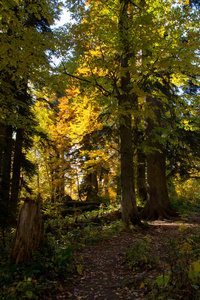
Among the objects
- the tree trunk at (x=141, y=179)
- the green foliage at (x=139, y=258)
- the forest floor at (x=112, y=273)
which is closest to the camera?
the forest floor at (x=112, y=273)

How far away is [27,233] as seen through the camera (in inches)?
162

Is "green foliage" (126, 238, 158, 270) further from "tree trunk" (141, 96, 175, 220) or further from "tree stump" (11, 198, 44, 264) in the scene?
"tree trunk" (141, 96, 175, 220)

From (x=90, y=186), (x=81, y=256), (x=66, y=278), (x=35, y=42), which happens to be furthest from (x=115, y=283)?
(x=90, y=186)

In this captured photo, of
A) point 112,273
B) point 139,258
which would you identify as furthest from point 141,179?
point 112,273

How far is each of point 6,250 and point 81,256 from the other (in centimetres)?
169

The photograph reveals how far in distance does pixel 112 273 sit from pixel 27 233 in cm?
189

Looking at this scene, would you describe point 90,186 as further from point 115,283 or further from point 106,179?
point 115,283

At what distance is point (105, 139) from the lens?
1074cm

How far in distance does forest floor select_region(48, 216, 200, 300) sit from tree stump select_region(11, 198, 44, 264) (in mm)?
943

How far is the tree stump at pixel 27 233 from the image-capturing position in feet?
12.9

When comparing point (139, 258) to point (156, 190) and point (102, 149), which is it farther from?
point (102, 149)

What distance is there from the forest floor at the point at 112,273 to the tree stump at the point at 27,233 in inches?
37.1

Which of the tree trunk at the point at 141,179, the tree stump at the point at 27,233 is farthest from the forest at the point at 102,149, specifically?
the tree trunk at the point at 141,179

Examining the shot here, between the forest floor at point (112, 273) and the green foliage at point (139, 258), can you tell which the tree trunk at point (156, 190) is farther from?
the green foliage at point (139, 258)
